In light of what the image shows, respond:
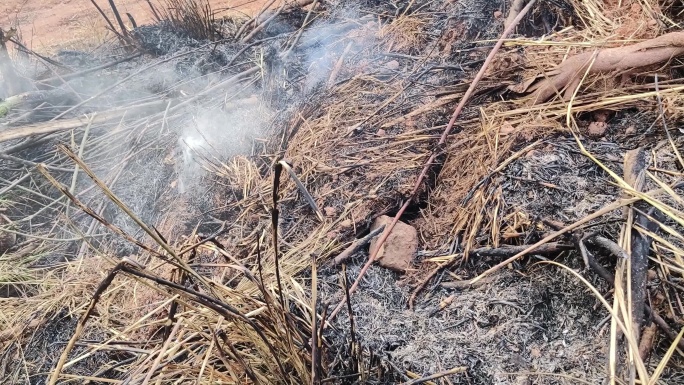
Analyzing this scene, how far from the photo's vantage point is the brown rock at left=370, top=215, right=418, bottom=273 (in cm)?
231

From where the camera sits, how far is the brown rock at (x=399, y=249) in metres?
2.31

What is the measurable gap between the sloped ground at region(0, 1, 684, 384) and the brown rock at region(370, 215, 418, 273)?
1.8 inches

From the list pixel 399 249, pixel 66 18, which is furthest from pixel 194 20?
pixel 66 18

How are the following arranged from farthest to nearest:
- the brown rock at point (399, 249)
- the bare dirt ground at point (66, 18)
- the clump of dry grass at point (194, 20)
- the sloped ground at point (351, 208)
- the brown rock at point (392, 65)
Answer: the bare dirt ground at point (66, 18) → the clump of dry grass at point (194, 20) → the brown rock at point (392, 65) → the brown rock at point (399, 249) → the sloped ground at point (351, 208)

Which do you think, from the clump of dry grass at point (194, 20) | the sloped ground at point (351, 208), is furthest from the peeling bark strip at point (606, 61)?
the clump of dry grass at point (194, 20)

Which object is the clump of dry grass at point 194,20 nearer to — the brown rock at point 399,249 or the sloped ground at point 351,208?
the sloped ground at point 351,208

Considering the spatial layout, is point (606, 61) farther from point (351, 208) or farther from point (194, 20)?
point (194, 20)

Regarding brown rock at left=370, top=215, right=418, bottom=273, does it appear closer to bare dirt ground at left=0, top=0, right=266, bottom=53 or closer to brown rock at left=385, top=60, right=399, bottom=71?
brown rock at left=385, top=60, right=399, bottom=71

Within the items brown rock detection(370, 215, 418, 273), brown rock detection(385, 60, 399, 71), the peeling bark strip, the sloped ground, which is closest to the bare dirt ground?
the sloped ground

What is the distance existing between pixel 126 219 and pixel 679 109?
311 centimetres

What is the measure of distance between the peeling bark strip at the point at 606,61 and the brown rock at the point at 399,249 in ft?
3.11

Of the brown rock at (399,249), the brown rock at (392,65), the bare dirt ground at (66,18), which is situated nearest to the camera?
the brown rock at (399,249)

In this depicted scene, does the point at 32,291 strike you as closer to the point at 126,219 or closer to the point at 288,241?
the point at 126,219

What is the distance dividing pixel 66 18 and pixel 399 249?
24.6ft
